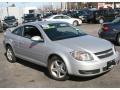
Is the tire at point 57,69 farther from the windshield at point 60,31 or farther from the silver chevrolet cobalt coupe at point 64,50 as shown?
the windshield at point 60,31

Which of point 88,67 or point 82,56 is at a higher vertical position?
point 82,56

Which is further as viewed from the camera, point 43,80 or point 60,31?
point 60,31

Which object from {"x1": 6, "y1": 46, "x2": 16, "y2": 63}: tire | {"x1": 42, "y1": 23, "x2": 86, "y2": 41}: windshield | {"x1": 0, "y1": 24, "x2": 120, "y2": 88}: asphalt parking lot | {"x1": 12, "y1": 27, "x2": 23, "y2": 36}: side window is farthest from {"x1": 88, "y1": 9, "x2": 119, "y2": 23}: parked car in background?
{"x1": 0, "y1": 24, "x2": 120, "y2": 88}: asphalt parking lot

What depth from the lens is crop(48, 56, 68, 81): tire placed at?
678 centimetres

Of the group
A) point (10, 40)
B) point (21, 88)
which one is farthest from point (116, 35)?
point (21, 88)

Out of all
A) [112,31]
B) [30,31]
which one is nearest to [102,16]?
[112,31]

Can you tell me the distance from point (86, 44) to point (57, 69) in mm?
1016

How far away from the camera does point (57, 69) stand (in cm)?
702

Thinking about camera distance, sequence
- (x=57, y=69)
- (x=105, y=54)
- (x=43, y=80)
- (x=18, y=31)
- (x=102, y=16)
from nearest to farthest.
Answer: (x=105, y=54)
(x=57, y=69)
(x=43, y=80)
(x=18, y=31)
(x=102, y=16)

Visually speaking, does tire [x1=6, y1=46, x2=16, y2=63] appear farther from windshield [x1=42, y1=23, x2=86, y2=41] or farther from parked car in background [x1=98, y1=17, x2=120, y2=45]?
parked car in background [x1=98, y1=17, x2=120, y2=45]

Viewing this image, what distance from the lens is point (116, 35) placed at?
39.1 ft

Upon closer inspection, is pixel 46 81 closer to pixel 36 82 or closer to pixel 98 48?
pixel 36 82

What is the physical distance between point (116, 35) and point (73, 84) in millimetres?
5902

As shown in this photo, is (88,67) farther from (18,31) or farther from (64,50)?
(18,31)
